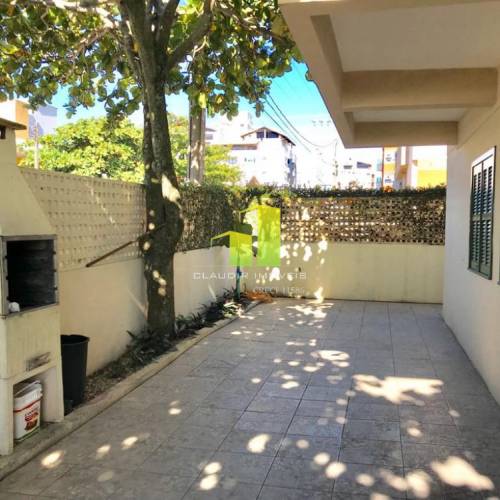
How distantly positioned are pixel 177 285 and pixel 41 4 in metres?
4.33

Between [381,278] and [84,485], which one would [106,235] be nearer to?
[84,485]

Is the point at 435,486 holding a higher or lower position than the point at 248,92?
lower

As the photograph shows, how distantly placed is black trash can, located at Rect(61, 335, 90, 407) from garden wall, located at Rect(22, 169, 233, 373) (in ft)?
1.64

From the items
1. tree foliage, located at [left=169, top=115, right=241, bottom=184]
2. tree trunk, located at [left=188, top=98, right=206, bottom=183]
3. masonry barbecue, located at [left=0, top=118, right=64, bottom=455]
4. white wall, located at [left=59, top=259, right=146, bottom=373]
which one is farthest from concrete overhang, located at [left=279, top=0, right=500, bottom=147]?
tree foliage, located at [left=169, top=115, right=241, bottom=184]

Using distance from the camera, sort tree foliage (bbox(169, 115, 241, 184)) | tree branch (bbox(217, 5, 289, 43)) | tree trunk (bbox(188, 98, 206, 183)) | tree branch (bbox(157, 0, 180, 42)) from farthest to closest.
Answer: tree foliage (bbox(169, 115, 241, 184))
tree trunk (bbox(188, 98, 206, 183))
tree branch (bbox(217, 5, 289, 43))
tree branch (bbox(157, 0, 180, 42))

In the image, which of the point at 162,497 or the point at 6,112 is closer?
the point at 162,497

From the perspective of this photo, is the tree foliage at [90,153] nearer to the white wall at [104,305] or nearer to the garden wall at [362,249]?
the garden wall at [362,249]

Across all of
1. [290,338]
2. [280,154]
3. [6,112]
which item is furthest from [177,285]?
[280,154]

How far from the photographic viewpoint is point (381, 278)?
1017 cm

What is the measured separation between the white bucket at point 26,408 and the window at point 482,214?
169 inches

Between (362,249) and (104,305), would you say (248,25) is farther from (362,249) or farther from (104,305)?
(362,249)

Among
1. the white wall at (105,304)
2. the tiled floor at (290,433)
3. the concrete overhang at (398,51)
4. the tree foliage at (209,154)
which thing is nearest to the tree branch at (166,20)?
the concrete overhang at (398,51)

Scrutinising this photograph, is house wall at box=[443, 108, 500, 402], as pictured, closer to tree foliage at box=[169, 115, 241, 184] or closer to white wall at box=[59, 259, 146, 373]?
white wall at box=[59, 259, 146, 373]

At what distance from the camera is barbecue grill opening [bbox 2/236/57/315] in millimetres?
3801
